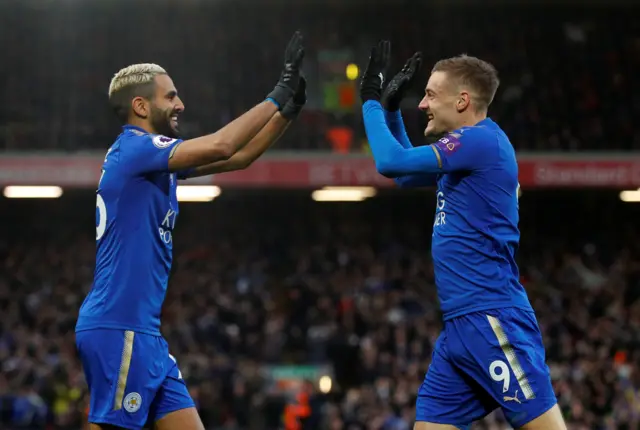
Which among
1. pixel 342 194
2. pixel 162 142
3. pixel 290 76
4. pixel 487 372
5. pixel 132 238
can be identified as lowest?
pixel 487 372

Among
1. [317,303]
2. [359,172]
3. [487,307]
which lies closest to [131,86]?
[487,307]

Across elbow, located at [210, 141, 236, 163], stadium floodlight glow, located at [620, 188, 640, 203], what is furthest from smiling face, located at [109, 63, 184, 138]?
stadium floodlight glow, located at [620, 188, 640, 203]

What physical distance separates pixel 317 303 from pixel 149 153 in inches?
432

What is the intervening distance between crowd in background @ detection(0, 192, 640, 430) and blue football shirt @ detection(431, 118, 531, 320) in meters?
7.85

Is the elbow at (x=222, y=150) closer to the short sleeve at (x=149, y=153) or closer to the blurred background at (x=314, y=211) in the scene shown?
the short sleeve at (x=149, y=153)

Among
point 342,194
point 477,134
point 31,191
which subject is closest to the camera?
point 477,134

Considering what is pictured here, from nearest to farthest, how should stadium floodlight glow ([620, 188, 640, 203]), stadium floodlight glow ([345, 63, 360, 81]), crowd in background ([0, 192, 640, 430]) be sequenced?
crowd in background ([0, 192, 640, 430]) < stadium floodlight glow ([620, 188, 640, 203]) < stadium floodlight glow ([345, 63, 360, 81])

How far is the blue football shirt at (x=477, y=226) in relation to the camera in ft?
16.3

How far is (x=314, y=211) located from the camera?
1898cm

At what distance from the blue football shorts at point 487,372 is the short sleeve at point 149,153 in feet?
5.21

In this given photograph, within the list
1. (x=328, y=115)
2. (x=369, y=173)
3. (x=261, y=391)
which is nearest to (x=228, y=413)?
(x=261, y=391)

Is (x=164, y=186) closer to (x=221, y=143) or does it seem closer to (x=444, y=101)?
(x=221, y=143)

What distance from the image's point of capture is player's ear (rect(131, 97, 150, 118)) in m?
5.21

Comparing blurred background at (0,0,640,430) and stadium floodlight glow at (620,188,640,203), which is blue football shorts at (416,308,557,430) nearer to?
blurred background at (0,0,640,430)
